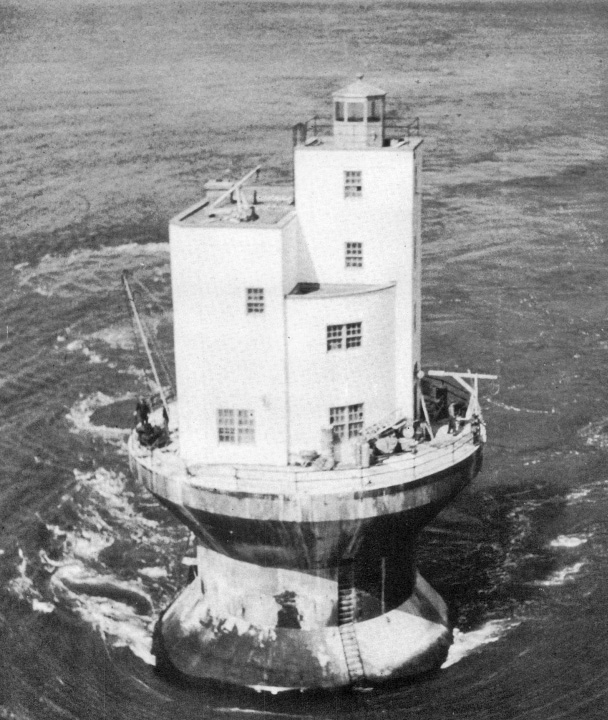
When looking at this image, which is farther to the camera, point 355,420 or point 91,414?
point 91,414

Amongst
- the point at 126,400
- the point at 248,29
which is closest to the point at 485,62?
the point at 248,29

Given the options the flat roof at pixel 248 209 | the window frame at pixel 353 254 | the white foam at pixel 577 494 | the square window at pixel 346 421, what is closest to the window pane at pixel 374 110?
the flat roof at pixel 248 209

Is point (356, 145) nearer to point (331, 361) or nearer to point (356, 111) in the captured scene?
point (356, 111)

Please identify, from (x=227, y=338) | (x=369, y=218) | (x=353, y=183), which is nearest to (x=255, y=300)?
(x=227, y=338)

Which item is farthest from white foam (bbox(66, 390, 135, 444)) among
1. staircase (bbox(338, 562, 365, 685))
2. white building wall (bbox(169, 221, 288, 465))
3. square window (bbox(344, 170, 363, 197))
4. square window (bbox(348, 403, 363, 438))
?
square window (bbox(344, 170, 363, 197))

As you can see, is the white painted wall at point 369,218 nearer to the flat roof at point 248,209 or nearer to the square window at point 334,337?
the flat roof at point 248,209

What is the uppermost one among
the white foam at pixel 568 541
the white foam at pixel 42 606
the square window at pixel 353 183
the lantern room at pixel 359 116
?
the lantern room at pixel 359 116

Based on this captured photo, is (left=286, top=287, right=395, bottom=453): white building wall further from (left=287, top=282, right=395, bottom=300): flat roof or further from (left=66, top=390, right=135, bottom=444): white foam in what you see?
(left=66, top=390, right=135, bottom=444): white foam
